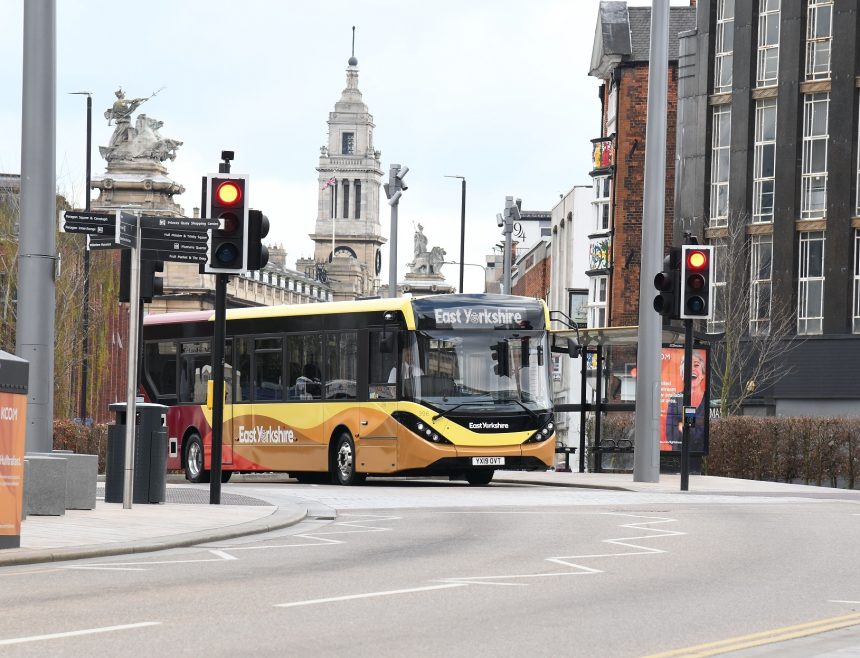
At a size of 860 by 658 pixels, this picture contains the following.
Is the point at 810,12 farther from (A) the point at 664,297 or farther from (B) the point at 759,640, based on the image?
(B) the point at 759,640

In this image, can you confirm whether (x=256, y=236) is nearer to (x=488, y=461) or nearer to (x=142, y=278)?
(x=142, y=278)

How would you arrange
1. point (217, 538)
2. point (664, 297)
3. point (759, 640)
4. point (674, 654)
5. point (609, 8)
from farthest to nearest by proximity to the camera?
point (609, 8), point (664, 297), point (217, 538), point (759, 640), point (674, 654)

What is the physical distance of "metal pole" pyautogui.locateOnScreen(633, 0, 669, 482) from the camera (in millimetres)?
29172

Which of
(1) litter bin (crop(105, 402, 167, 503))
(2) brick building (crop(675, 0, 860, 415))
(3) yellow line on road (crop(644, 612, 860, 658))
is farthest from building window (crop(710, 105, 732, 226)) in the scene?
(3) yellow line on road (crop(644, 612, 860, 658))

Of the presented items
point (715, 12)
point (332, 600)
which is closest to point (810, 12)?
point (715, 12)

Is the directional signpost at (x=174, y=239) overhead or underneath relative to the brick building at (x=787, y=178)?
underneath

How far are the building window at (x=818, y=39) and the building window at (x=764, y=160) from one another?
1.78m

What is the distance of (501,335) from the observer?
28078 mm

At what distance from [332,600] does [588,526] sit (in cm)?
822

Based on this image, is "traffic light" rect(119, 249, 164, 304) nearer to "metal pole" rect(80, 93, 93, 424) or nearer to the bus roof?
the bus roof

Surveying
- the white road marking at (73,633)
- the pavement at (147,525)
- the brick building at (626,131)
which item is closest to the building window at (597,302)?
the brick building at (626,131)

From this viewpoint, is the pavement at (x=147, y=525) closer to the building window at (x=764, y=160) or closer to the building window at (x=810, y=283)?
the building window at (x=810, y=283)

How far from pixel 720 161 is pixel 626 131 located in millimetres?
9480

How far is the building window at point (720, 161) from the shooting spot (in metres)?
54.1
